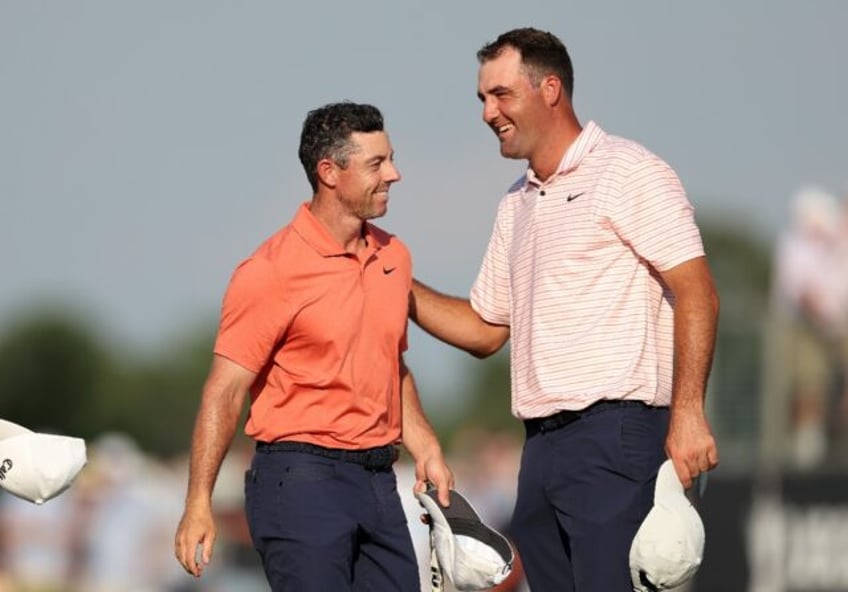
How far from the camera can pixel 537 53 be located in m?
8.43

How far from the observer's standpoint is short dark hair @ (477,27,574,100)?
27.6 ft

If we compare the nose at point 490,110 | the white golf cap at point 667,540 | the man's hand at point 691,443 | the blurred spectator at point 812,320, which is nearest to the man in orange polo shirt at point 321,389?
the nose at point 490,110

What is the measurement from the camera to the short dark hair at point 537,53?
8.42 meters

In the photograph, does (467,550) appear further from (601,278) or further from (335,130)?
(335,130)

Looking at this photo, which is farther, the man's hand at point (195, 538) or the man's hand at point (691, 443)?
Answer: the man's hand at point (195, 538)

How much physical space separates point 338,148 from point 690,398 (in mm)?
1580

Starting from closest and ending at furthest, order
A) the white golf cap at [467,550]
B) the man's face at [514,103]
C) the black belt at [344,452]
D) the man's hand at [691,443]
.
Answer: the man's hand at [691,443], the black belt at [344,452], the white golf cap at [467,550], the man's face at [514,103]

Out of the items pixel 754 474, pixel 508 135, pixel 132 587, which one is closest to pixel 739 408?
pixel 754 474

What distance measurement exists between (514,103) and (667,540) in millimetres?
1740

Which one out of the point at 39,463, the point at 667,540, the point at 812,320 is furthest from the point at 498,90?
the point at 812,320

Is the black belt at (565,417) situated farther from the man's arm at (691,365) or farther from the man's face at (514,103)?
the man's face at (514,103)

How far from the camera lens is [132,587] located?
19.0 m

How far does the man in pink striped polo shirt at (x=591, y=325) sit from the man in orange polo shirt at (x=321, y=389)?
0.46m

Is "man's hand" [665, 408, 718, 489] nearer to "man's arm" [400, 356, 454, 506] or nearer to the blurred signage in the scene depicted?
"man's arm" [400, 356, 454, 506]
